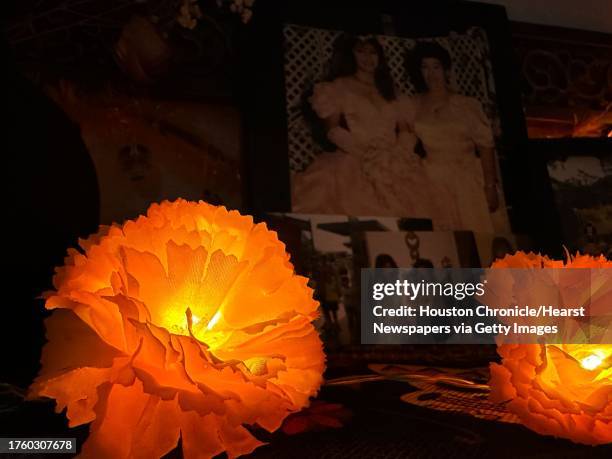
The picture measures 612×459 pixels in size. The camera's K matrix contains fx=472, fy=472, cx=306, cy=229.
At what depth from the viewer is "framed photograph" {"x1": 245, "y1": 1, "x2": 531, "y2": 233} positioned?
120 centimetres

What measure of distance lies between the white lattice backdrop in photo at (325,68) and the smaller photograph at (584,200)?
0.22m

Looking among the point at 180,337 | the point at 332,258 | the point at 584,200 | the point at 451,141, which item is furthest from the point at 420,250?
the point at 180,337

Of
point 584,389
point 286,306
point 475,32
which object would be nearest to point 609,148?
point 475,32

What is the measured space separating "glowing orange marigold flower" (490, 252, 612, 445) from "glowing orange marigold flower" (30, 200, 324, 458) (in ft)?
0.58

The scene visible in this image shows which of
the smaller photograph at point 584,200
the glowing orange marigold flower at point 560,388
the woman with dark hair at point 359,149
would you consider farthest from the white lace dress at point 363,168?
the glowing orange marigold flower at point 560,388

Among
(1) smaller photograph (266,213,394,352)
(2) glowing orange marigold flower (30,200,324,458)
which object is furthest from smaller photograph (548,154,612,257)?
(2) glowing orange marigold flower (30,200,324,458)

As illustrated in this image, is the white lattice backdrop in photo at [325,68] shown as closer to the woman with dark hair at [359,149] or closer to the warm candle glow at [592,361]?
the woman with dark hair at [359,149]

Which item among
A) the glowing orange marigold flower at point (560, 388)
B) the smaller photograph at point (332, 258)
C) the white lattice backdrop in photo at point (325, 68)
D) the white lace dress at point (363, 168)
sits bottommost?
the glowing orange marigold flower at point (560, 388)

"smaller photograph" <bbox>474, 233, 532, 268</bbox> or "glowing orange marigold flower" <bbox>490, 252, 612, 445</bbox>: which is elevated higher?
"smaller photograph" <bbox>474, 233, 532, 268</bbox>

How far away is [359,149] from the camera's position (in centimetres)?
124

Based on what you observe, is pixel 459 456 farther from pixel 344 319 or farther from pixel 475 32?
pixel 475 32

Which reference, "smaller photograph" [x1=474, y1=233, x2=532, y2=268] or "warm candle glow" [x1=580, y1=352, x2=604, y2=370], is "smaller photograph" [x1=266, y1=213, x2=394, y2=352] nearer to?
"smaller photograph" [x1=474, y1=233, x2=532, y2=268]

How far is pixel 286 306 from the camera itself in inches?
15.3

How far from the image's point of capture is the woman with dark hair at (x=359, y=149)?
1196mm
